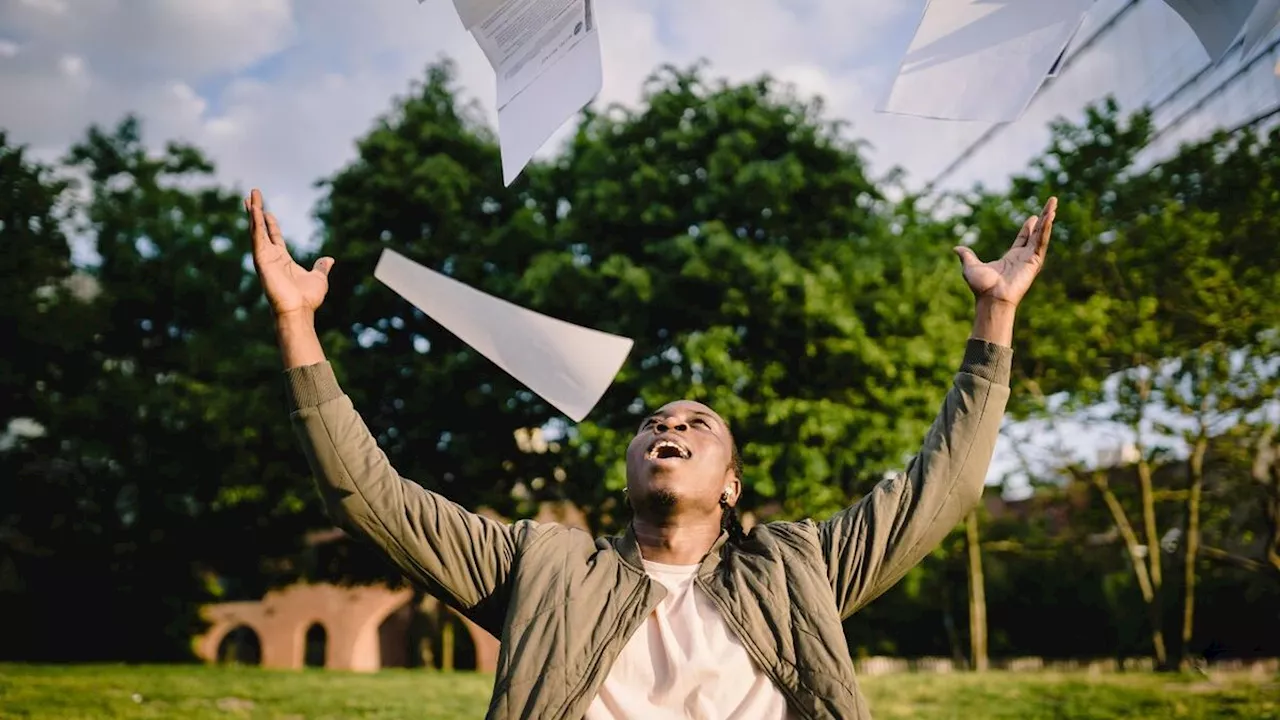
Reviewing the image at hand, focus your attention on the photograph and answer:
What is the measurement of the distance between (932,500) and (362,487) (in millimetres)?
1390

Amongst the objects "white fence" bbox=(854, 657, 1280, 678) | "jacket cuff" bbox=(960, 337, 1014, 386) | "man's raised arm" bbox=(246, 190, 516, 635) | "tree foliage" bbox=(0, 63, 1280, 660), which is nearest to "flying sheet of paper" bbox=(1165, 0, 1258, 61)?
"jacket cuff" bbox=(960, 337, 1014, 386)

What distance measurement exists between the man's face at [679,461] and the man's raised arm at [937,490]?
37 cm

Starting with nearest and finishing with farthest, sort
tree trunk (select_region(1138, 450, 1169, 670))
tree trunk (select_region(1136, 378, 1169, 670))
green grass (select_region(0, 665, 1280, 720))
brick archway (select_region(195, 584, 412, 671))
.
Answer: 1. green grass (select_region(0, 665, 1280, 720))
2. tree trunk (select_region(1136, 378, 1169, 670))
3. tree trunk (select_region(1138, 450, 1169, 670))
4. brick archway (select_region(195, 584, 412, 671))

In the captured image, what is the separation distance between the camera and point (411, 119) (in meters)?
19.4

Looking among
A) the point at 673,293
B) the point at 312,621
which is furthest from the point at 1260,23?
the point at 312,621

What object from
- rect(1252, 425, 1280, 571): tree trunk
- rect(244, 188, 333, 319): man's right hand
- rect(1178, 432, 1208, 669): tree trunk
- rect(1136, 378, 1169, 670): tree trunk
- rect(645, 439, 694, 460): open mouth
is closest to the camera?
rect(244, 188, 333, 319): man's right hand

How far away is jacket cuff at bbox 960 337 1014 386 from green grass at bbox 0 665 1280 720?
21.3 ft

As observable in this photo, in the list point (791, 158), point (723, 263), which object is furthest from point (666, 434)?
point (791, 158)

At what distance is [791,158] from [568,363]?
12.7 metres

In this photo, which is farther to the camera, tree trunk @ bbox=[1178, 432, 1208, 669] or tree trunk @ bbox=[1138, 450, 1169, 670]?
tree trunk @ bbox=[1138, 450, 1169, 670]

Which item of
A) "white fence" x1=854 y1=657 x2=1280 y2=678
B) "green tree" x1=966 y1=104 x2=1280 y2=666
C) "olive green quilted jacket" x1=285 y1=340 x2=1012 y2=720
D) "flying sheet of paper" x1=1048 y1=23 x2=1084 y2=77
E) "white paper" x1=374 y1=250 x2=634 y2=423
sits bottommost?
"white fence" x1=854 y1=657 x2=1280 y2=678

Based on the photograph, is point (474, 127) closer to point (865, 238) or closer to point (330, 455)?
point (865, 238)

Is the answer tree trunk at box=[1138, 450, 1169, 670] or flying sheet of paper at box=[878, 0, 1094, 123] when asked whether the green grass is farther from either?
tree trunk at box=[1138, 450, 1169, 670]

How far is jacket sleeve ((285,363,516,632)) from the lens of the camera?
239 cm
